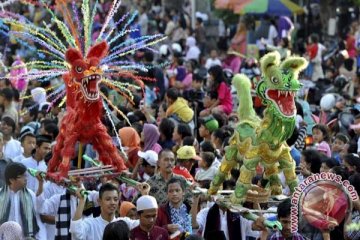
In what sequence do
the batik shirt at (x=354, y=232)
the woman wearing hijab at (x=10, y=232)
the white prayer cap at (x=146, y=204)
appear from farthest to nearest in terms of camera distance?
1. the white prayer cap at (x=146, y=204)
2. the batik shirt at (x=354, y=232)
3. the woman wearing hijab at (x=10, y=232)

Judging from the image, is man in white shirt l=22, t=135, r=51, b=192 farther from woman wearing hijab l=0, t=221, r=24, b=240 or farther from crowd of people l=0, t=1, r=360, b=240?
woman wearing hijab l=0, t=221, r=24, b=240

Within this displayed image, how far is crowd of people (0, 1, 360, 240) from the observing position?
9.53m

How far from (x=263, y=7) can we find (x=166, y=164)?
12064mm

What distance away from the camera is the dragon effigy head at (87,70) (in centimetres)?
1076

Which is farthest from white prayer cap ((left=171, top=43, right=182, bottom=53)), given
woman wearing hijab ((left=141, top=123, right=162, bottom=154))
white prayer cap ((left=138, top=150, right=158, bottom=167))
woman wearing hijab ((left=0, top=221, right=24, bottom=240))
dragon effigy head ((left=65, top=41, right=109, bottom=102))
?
woman wearing hijab ((left=0, top=221, right=24, bottom=240))

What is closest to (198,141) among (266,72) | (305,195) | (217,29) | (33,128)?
(33,128)

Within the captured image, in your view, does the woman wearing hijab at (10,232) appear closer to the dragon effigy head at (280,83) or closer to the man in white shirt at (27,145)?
the dragon effigy head at (280,83)

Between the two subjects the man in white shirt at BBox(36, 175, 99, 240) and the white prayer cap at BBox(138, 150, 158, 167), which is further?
the white prayer cap at BBox(138, 150, 158, 167)

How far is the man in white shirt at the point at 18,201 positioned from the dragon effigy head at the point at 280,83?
84.1 inches

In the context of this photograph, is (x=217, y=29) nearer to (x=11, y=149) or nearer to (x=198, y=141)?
(x=198, y=141)

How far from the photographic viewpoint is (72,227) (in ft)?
31.4

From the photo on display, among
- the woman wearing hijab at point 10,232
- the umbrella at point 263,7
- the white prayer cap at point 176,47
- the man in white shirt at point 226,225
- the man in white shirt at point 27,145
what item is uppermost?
the umbrella at point 263,7

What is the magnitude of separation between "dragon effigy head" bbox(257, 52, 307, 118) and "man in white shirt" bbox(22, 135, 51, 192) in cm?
271

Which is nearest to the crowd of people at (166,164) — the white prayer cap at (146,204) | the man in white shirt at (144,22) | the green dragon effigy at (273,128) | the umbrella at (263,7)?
the white prayer cap at (146,204)
